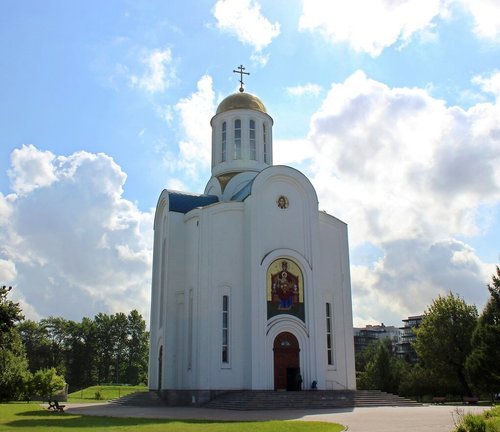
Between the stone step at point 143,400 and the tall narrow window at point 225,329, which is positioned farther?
the stone step at point 143,400

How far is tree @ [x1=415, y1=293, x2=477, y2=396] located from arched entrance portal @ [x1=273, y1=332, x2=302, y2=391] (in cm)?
1531

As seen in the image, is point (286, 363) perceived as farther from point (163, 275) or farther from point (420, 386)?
point (420, 386)

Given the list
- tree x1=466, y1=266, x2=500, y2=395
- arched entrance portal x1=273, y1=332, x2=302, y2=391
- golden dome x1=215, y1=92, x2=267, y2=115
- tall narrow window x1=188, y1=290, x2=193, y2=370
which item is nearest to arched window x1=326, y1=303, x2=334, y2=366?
arched entrance portal x1=273, y1=332, x2=302, y2=391

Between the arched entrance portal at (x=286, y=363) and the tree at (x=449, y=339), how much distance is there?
15.3 meters

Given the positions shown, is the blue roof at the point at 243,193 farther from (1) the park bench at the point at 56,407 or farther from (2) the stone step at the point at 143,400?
(1) the park bench at the point at 56,407

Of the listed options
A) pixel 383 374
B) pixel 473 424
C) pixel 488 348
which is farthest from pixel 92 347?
pixel 473 424

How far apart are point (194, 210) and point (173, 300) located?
15.7ft

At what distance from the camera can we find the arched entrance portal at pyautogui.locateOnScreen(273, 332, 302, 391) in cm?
2627

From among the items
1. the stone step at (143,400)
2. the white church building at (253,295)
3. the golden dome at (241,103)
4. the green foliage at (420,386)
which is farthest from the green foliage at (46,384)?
the green foliage at (420,386)

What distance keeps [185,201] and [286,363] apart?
33.8ft

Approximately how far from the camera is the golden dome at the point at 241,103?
3350 cm

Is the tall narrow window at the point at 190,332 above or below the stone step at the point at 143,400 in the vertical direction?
above

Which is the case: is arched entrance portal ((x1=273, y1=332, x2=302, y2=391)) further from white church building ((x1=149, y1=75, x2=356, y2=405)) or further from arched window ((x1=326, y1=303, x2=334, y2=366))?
arched window ((x1=326, y1=303, x2=334, y2=366))

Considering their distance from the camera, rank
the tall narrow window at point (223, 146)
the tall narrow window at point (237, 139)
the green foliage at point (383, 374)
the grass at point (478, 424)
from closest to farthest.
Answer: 1. the grass at point (478, 424)
2. the tall narrow window at point (237, 139)
3. the tall narrow window at point (223, 146)
4. the green foliage at point (383, 374)
